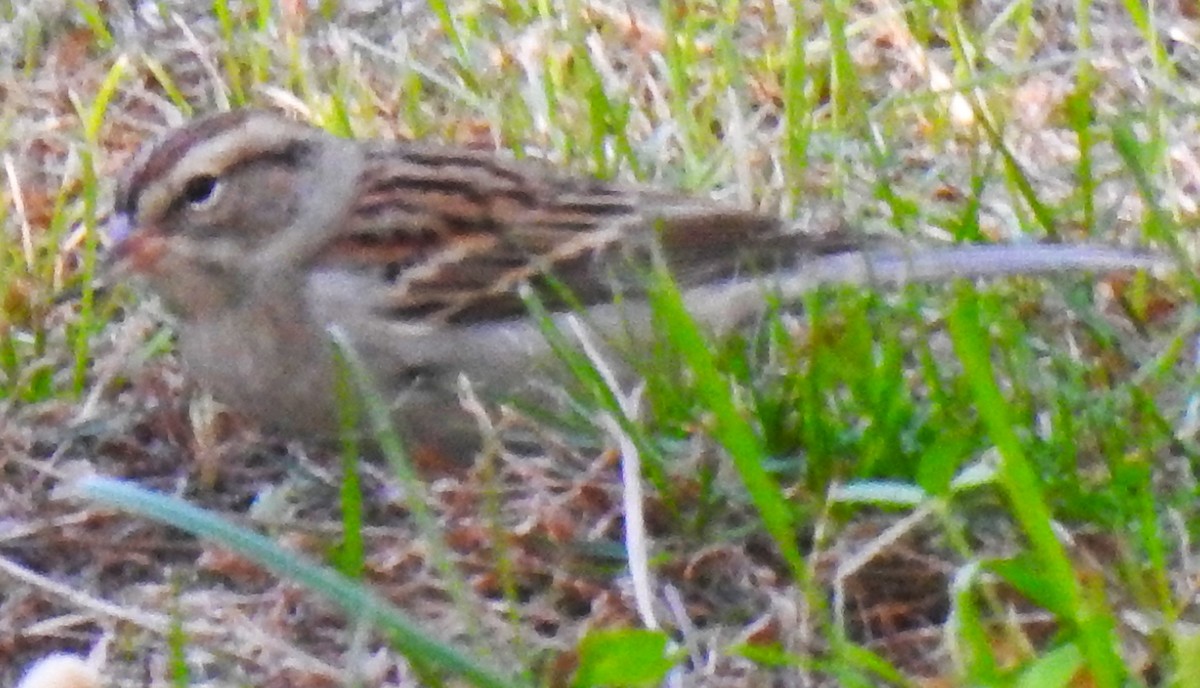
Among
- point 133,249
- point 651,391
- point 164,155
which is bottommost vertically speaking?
point 651,391

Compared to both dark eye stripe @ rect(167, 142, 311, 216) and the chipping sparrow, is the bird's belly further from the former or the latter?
dark eye stripe @ rect(167, 142, 311, 216)

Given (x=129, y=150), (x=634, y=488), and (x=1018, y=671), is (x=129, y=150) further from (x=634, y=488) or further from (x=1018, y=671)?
(x=1018, y=671)

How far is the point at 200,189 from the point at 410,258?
35 centimetres

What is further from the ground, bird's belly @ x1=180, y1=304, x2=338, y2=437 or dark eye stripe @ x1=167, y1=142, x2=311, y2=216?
dark eye stripe @ x1=167, y1=142, x2=311, y2=216

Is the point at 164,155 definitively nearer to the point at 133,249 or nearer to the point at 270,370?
the point at 133,249

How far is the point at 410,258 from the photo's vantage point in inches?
129

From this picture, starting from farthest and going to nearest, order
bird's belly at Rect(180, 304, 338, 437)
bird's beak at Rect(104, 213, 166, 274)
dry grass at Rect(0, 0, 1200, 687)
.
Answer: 1. bird's beak at Rect(104, 213, 166, 274)
2. bird's belly at Rect(180, 304, 338, 437)
3. dry grass at Rect(0, 0, 1200, 687)

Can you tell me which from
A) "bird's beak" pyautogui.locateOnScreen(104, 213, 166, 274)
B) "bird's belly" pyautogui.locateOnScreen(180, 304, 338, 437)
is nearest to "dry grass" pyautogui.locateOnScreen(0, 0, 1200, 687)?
"bird's belly" pyautogui.locateOnScreen(180, 304, 338, 437)

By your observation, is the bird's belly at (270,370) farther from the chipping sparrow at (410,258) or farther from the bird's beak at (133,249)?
the bird's beak at (133,249)

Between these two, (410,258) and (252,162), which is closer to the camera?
(410,258)

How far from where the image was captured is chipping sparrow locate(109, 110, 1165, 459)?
3109mm

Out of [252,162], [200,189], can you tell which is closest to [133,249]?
[200,189]

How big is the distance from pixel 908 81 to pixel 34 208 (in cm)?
168

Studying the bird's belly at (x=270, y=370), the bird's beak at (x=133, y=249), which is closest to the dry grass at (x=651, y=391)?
the bird's belly at (x=270, y=370)
